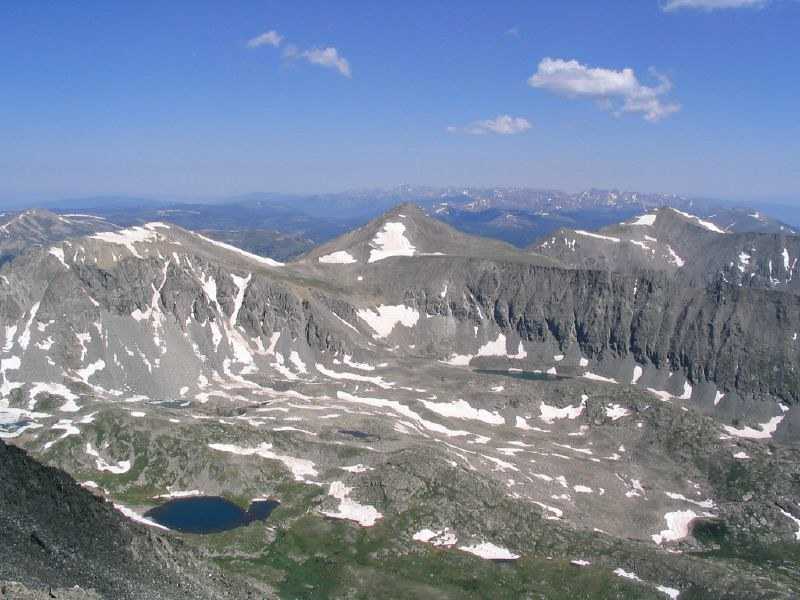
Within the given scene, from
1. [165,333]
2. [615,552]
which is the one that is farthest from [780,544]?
[165,333]

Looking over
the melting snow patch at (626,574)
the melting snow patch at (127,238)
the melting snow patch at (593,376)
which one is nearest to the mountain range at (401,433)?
the melting snow patch at (626,574)

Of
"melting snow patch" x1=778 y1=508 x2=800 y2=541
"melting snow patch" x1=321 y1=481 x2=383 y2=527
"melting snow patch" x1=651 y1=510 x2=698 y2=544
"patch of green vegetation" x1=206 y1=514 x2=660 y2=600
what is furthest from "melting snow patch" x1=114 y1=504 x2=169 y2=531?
"melting snow patch" x1=778 y1=508 x2=800 y2=541

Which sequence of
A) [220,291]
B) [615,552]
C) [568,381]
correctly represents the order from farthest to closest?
[220,291] → [568,381] → [615,552]

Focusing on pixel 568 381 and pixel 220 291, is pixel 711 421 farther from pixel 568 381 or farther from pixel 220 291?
pixel 220 291

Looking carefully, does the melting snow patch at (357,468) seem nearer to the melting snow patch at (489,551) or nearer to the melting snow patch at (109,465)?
the melting snow patch at (489,551)

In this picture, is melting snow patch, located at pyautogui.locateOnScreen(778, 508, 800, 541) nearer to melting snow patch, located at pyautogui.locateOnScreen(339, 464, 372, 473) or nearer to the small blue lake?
melting snow patch, located at pyautogui.locateOnScreen(339, 464, 372, 473)
